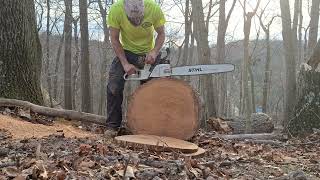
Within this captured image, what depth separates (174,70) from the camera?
466 cm

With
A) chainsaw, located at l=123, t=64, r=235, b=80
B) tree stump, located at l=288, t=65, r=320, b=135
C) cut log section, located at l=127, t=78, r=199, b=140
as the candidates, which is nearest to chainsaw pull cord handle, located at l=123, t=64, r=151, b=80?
chainsaw, located at l=123, t=64, r=235, b=80

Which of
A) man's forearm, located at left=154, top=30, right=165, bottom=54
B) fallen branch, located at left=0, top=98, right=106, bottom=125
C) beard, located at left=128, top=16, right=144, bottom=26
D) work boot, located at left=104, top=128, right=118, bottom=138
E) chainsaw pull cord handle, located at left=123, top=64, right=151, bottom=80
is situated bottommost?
work boot, located at left=104, top=128, right=118, bottom=138

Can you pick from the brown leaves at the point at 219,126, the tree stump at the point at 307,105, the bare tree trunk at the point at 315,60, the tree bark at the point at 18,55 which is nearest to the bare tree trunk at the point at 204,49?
the brown leaves at the point at 219,126

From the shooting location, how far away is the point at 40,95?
636cm

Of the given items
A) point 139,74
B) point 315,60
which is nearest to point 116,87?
point 139,74

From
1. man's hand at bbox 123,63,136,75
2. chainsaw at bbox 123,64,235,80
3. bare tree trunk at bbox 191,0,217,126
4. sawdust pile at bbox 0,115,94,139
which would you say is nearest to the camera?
sawdust pile at bbox 0,115,94,139

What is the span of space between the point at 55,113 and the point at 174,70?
188cm

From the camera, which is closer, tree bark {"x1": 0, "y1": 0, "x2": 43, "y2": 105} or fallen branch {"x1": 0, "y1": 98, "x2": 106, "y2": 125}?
fallen branch {"x1": 0, "y1": 98, "x2": 106, "y2": 125}

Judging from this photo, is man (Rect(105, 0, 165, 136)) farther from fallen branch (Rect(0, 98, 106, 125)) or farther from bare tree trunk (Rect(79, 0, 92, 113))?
bare tree trunk (Rect(79, 0, 92, 113))

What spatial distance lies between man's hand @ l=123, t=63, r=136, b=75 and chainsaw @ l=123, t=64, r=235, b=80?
5cm

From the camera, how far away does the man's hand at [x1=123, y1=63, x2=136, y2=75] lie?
4.77 metres

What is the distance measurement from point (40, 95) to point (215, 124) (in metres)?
3.76

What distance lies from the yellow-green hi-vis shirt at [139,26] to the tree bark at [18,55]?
1.72 meters

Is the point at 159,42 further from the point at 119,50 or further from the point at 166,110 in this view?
the point at 166,110
